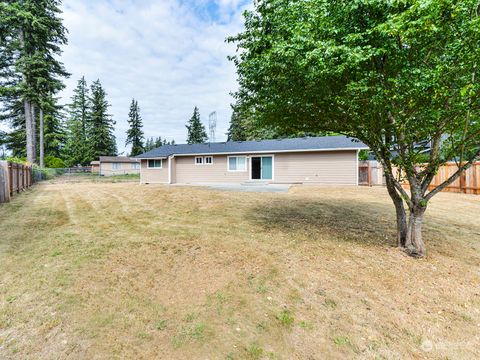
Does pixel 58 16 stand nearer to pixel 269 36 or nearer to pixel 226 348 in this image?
pixel 269 36

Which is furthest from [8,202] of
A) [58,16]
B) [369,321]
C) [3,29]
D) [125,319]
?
[58,16]

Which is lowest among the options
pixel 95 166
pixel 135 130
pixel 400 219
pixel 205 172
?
pixel 400 219

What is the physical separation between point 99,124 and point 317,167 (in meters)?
37.7

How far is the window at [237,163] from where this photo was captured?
17.6 m

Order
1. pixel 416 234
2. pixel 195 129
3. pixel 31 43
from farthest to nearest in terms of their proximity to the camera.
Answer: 1. pixel 195 129
2. pixel 31 43
3. pixel 416 234

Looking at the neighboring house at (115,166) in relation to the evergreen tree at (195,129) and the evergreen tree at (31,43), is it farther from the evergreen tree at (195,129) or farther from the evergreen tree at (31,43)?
the evergreen tree at (31,43)

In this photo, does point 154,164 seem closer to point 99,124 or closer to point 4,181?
point 4,181

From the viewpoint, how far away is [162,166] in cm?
1938

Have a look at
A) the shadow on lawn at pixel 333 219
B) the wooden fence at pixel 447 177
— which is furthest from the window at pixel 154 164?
the wooden fence at pixel 447 177

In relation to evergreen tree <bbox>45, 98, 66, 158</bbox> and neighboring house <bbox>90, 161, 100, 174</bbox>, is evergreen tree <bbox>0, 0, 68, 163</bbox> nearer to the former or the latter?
evergreen tree <bbox>45, 98, 66, 158</bbox>

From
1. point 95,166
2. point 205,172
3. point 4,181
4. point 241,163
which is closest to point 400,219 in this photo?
point 4,181

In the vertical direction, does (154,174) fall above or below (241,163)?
below

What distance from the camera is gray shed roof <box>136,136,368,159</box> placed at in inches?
604

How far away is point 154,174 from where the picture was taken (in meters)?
19.7
